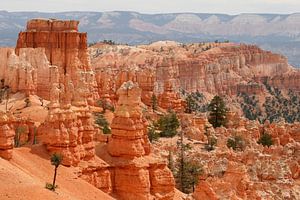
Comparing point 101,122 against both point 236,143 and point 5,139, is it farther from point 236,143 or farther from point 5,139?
point 5,139

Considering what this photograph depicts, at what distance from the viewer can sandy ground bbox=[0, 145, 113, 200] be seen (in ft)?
93.0

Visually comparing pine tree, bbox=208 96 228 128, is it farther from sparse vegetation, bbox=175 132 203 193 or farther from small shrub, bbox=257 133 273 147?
sparse vegetation, bbox=175 132 203 193

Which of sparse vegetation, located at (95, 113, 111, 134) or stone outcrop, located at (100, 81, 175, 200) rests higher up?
stone outcrop, located at (100, 81, 175, 200)

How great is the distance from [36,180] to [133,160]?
646 centimetres

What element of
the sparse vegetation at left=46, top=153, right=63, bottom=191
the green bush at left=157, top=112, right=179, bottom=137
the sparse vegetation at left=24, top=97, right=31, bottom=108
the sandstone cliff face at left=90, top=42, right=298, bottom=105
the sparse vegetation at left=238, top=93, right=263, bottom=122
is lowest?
the sparse vegetation at left=238, top=93, right=263, bottom=122

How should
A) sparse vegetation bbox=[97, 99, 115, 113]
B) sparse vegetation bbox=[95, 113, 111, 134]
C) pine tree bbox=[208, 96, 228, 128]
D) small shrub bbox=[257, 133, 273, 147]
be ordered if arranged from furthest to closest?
pine tree bbox=[208, 96, 228, 128] < small shrub bbox=[257, 133, 273, 147] < sparse vegetation bbox=[97, 99, 115, 113] < sparse vegetation bbox=[95, 113, 111, 134]

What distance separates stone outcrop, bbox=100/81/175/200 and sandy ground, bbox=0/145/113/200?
2059mm

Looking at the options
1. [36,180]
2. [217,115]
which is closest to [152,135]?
[217,115]

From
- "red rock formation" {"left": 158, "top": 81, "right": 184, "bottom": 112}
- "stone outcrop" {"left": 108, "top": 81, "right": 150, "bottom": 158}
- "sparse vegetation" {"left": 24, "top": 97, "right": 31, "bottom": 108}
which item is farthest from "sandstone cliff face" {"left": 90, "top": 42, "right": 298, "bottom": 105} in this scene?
"stone outcrop" {"left": 108, "top": 81, "right": 150, "bottom": 158}

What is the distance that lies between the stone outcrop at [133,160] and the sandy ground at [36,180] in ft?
6.75

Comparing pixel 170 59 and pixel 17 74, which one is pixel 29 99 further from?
pixel 170 59

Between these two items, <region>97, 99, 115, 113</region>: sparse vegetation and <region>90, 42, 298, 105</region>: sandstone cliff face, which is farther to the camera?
<region>90, 42, 298, 105</region>: sandstone cliff face

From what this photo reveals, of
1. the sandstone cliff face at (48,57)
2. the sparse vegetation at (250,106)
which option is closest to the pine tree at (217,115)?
the sandstone cliff face at (48,57)

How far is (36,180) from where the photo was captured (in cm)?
3053
